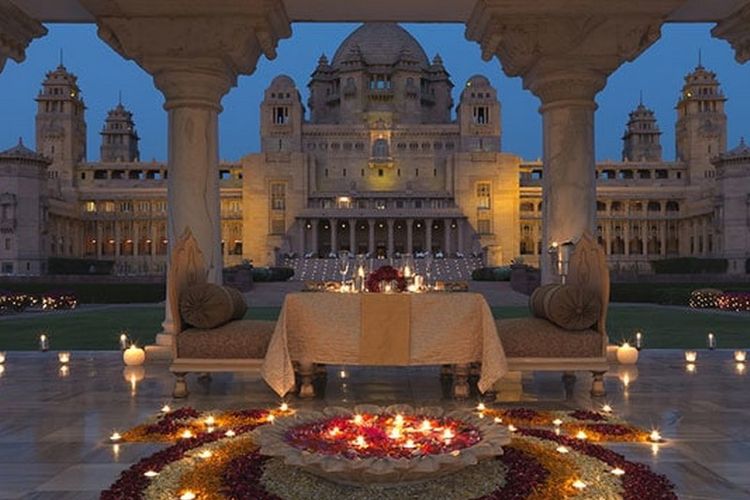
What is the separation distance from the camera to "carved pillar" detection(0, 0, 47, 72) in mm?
10266

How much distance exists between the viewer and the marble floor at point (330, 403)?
5227 millimetres

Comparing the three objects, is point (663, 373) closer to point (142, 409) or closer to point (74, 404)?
point (142, 409)

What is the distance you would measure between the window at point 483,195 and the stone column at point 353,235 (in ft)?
45.2

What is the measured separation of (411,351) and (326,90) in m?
92.5

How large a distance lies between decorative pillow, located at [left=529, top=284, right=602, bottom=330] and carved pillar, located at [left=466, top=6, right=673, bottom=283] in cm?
403

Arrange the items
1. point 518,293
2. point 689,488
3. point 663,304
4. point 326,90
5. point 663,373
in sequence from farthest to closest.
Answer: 1. point 326,90
2. point 518,293
3. point 663,304
4. point 663,373
5. point 689,488

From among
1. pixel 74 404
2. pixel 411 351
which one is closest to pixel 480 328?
pixel 411 351

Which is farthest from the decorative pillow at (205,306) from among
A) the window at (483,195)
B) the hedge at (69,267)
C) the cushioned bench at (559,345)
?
the window at (483,195)

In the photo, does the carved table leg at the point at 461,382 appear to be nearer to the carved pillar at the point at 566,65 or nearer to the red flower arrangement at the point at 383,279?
the red flower arrangement at the point at 383,279

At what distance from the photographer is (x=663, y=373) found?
10367 mm

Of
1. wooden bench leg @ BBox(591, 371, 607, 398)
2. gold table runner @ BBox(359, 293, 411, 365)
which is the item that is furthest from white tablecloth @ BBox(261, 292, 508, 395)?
wooden bench leg @ BBox(591, 371, 607, 398)

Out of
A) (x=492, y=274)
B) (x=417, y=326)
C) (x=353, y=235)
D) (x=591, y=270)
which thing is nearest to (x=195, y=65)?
(x=417, y=326)

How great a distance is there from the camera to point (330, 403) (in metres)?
8.04

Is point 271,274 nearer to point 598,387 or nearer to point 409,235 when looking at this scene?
point 409,235
